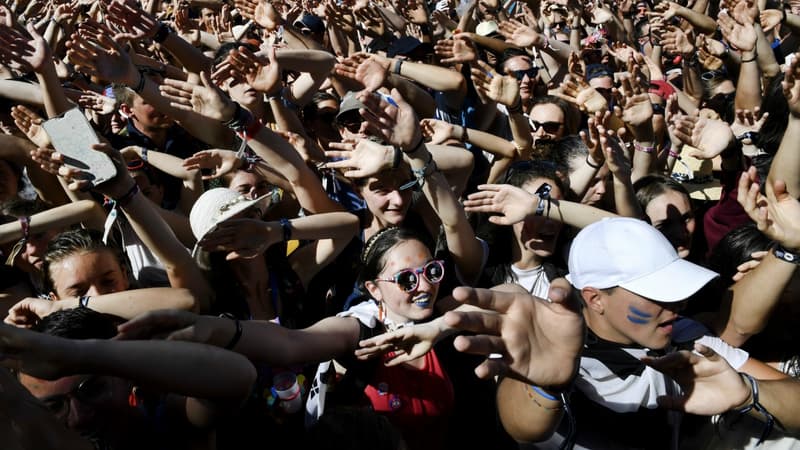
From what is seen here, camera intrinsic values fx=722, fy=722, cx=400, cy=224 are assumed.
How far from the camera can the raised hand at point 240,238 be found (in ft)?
8.96

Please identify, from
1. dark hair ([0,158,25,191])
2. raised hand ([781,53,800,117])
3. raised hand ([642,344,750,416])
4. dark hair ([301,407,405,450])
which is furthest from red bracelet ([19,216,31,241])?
raised hand ([781,53,800,117])

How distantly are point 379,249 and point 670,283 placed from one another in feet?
3.52

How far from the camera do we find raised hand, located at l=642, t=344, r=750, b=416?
6.62ft

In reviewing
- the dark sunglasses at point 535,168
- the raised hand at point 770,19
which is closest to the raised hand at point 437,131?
the dark sunglasses at point 535,168

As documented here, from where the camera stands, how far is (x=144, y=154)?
12.9 feet

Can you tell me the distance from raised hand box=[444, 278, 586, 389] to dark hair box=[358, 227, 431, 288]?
846 mm

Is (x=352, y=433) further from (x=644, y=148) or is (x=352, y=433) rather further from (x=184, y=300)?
(x=644, y=148)

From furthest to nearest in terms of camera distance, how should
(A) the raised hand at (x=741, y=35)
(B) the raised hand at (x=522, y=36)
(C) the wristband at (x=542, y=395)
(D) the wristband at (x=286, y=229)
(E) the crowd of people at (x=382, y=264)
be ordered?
(B) the raised hand at (x=522, y=36)
(A) the raised hand at (x=741, y=35)
(D) the wristband at (x=286, y=229)
(C) the wristband at (x=542, y=395)
(E) the crowd of people at (x=382, y=264)

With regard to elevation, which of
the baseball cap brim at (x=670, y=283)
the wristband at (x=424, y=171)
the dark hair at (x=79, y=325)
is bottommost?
the wristband at (x=424, y=171)

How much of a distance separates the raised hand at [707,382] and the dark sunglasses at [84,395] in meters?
1.47

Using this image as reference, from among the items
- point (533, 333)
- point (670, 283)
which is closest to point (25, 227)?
point (533, 333)

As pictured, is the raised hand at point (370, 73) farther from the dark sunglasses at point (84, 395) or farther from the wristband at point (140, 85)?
the dark sunglasses at point (84, 395)

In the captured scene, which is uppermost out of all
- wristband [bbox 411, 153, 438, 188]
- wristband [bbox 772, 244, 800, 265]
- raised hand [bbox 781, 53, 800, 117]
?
raised hand [bbox 781, 53, 800, 117]

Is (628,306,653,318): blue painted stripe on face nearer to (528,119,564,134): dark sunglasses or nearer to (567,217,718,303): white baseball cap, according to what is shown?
(567,217,718,303): white baseball cap
